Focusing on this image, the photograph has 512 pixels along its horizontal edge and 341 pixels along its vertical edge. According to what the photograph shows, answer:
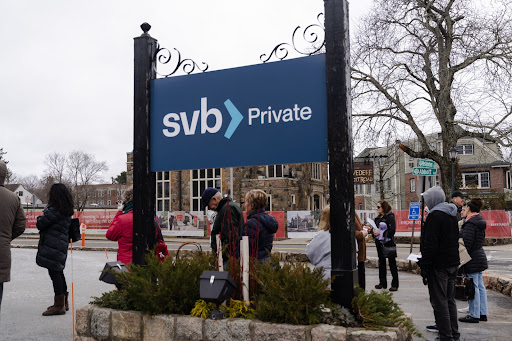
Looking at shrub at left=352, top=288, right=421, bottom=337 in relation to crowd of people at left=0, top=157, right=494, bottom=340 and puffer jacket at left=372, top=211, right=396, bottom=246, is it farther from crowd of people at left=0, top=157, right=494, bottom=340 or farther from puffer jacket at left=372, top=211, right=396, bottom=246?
puffer jacket at left=372, top=211, right=396, bottom=246

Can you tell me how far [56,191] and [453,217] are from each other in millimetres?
5314

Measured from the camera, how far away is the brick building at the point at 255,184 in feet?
111

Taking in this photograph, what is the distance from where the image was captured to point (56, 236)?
7.18 meters

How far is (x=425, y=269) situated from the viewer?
5.48 m

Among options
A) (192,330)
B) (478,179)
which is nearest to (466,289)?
(192,330)

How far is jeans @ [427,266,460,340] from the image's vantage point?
17.5 feet

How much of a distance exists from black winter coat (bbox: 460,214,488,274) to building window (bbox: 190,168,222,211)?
28712mm

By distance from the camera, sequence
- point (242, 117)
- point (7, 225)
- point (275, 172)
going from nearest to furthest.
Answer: point (7, 225) < point (242, 117) < point (275, 172)

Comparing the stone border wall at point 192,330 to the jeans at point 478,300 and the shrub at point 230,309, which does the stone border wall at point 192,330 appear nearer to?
the shrub at point 230,309

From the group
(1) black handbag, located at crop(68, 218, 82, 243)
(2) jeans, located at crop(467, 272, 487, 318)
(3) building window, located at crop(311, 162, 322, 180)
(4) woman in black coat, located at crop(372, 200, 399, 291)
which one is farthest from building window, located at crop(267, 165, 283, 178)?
(2) jeans, located at crop(467, 272, 487, 318)

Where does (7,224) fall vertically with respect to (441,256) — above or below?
above

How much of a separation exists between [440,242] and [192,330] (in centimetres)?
283

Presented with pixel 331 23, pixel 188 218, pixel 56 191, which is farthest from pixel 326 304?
pixel 188 218

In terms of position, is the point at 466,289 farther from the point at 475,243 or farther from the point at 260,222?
the point at 260,222
